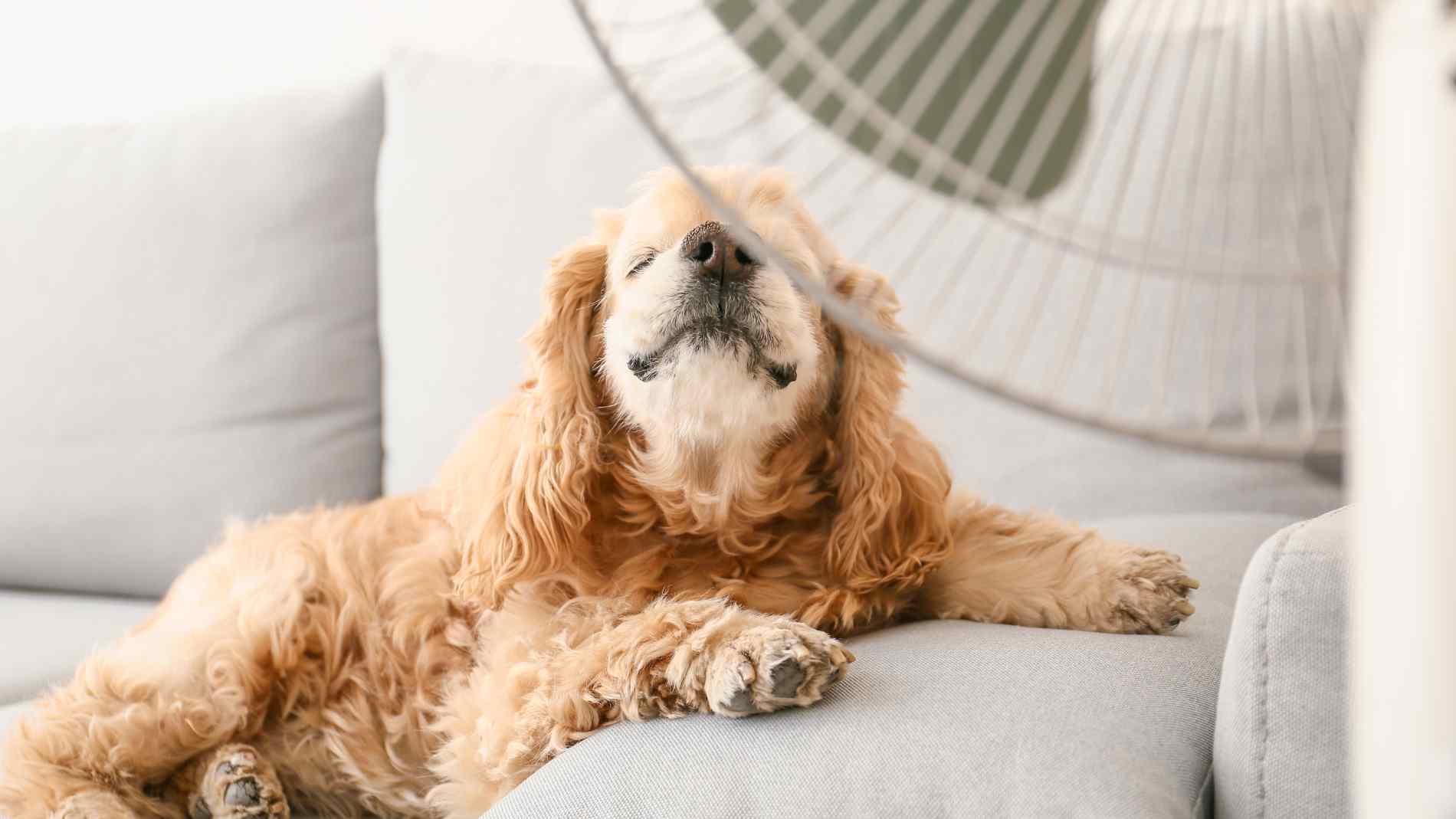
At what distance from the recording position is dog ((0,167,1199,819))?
1233 millimetres

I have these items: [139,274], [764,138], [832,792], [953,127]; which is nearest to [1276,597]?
[832,792]

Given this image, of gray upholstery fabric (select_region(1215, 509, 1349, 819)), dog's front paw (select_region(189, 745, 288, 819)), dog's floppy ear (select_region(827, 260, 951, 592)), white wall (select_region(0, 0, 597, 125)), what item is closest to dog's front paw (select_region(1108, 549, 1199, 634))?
dog's floppy ear (select_region(827, 260, 951, 592))

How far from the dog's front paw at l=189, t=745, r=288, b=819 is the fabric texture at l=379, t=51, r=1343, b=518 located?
627 mm

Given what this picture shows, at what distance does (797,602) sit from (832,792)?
449 mm

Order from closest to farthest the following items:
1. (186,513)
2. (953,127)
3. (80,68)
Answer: (953,127), (186,513), (80,68)

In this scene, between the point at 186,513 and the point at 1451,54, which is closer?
the point at 1451,54

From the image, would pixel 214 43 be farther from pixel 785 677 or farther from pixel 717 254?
pixel 785 677

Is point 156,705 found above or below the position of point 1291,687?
below

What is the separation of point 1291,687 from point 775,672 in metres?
0.37

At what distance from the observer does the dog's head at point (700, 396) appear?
4.07ft

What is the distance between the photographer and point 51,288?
83.7 inches

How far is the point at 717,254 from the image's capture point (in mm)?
1229

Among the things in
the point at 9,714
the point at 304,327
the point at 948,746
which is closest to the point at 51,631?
the point at 9,714

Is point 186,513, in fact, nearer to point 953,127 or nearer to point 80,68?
point 80,68
